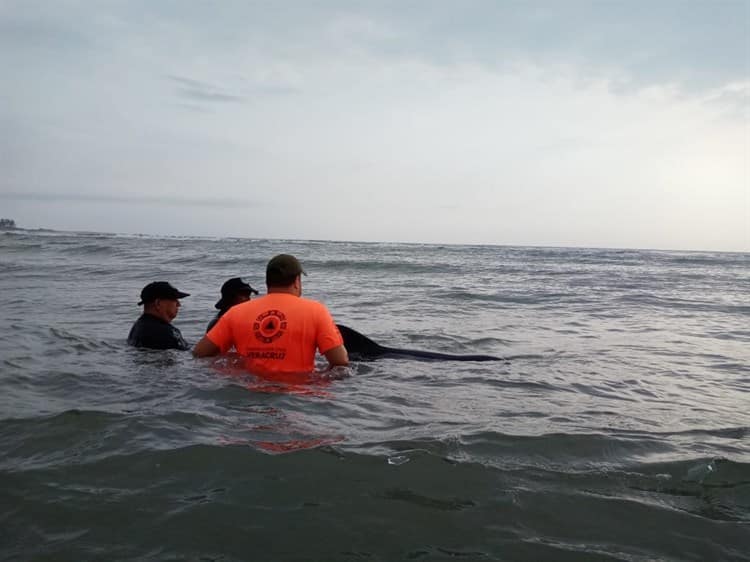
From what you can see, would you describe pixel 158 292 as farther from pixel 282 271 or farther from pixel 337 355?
pixel 337 355

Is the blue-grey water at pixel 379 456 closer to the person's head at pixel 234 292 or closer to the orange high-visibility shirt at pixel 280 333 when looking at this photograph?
the orange high-visibility shirt at pixel 280 333

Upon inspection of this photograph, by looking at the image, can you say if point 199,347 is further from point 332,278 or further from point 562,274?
point 562,274

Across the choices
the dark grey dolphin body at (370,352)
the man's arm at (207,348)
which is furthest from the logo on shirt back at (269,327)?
the dark grey dolphin body at (370,352)

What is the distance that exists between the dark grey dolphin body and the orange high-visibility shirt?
151cm

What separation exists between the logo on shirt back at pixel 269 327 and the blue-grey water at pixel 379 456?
43 cm

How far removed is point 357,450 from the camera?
11.5ft

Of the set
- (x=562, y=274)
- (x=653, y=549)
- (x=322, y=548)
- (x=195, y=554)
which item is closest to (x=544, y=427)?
(x=653, y=549)

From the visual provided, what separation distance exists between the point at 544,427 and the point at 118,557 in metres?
2.82

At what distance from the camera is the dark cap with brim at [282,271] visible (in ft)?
16.4

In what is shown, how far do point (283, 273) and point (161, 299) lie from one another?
2036 mm

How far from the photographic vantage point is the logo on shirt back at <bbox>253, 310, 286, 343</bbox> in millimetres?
5062

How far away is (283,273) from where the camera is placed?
501cm

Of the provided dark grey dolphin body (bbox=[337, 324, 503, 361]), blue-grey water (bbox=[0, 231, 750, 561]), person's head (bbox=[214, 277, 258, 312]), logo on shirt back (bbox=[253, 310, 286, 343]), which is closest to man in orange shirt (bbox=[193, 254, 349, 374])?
logo on shirt back (bbox=[253, 310, 286, 343])

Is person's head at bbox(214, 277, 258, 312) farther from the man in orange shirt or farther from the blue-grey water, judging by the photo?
the man in orange shirt
